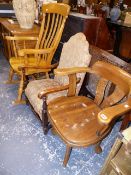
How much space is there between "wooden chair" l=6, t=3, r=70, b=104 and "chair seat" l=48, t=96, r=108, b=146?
636mm

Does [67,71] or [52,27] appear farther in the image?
[52,27]

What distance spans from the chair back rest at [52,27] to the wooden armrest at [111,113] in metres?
1.19

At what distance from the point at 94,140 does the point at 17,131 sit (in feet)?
2.91

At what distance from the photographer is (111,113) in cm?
Result: 111

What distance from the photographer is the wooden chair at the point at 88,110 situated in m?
1.25

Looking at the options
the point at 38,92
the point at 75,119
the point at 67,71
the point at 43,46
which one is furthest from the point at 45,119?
the point at 43,46

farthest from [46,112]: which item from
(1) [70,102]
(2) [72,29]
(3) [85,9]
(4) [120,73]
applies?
(3) [85,9]

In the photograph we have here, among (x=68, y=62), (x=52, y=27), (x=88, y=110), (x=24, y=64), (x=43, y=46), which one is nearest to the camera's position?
(x=88, y=110)

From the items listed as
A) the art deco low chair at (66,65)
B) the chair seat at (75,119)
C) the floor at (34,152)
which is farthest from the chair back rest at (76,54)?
the floor at (34,152)

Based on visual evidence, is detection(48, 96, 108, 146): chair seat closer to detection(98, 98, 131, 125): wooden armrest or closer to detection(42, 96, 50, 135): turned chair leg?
detection(42, 96, 50, 135): turned chair leg

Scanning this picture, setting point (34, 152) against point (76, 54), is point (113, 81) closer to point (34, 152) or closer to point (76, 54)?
point (76, 54)

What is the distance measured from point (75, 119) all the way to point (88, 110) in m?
0.16

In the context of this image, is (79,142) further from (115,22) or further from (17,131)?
(115,22)

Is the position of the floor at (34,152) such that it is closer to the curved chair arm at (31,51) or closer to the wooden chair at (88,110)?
the wooden chair at (88,110)
